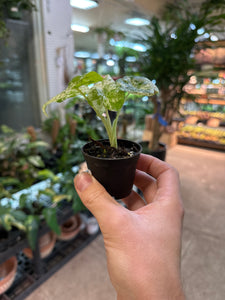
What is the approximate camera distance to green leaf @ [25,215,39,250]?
3.81ft

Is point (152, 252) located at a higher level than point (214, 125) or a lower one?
higher

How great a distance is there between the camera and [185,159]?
9.82 feet

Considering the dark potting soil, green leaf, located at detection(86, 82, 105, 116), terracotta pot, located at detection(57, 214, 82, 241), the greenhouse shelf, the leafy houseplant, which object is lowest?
the greenhouse shelf

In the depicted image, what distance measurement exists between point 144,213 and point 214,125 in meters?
3.97

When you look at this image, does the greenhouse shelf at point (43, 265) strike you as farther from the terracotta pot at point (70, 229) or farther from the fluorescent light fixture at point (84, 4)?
the fluorescent light fixture at point (84, 4)

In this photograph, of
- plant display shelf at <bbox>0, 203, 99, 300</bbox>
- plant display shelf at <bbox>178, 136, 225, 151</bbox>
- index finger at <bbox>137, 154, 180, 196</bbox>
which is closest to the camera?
index finger at <bbox>137, 154, 180, 196</bbox>

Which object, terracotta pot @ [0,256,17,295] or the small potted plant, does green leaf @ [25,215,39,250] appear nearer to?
terracotta pot @ [0,256,17,295]

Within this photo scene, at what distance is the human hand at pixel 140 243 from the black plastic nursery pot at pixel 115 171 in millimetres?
27

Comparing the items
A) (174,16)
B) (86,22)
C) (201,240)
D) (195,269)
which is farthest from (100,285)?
(174,16)

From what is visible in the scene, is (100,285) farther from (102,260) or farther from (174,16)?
(174,16)

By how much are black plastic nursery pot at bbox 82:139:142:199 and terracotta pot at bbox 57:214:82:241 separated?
116 centimetres

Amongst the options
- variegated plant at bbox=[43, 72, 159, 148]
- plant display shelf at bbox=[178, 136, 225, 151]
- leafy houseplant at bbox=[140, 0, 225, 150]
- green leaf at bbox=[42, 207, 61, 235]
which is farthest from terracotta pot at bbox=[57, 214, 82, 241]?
plant display shelf at bbox=[178, 136, 225, 151]

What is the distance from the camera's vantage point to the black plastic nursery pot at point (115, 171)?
0.48 meters

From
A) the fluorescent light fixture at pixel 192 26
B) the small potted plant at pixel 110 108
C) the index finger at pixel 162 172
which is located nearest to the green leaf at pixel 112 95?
the small potted plant at pixel 110 108
